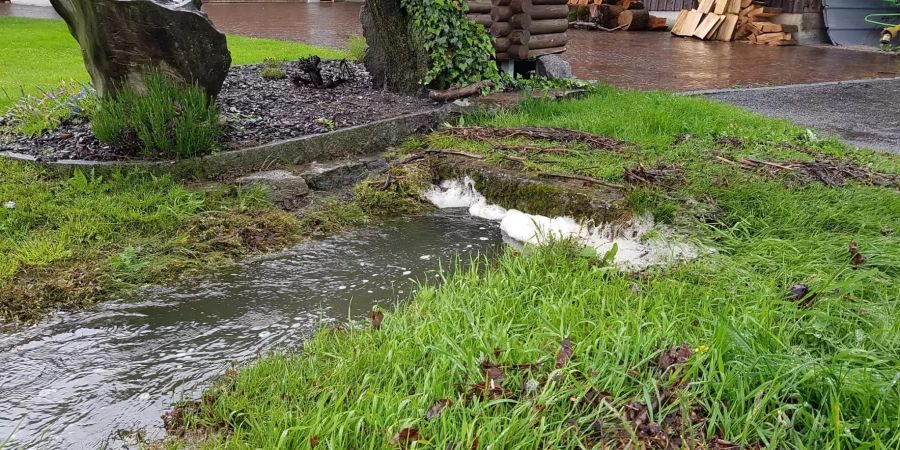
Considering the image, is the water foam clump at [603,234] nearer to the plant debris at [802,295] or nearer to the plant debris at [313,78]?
the plant debris at [802,295]

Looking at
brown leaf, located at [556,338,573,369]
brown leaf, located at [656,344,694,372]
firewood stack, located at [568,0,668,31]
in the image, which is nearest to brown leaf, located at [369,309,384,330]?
brown leaf, located at [556,338,573,369]

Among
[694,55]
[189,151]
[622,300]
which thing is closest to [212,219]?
[189,151]

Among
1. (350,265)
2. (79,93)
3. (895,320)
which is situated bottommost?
(350,265)

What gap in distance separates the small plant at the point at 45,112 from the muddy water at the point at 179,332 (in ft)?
8.21

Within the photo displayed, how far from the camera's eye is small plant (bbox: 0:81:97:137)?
580cm

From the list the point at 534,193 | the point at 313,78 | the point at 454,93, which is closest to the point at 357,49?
the point at 313,78

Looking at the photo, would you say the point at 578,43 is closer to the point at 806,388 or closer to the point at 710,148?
the point at 710,148

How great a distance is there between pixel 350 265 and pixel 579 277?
152 centimetres

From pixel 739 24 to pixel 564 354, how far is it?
51.9 feet

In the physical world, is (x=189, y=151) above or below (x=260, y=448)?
above

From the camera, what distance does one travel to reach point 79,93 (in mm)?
6590

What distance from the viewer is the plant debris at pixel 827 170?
4730 mm

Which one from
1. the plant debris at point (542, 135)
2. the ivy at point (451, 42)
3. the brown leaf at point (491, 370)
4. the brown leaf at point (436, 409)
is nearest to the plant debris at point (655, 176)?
the plant debris at point (542, 135)

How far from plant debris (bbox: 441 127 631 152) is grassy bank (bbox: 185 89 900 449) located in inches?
64.6
